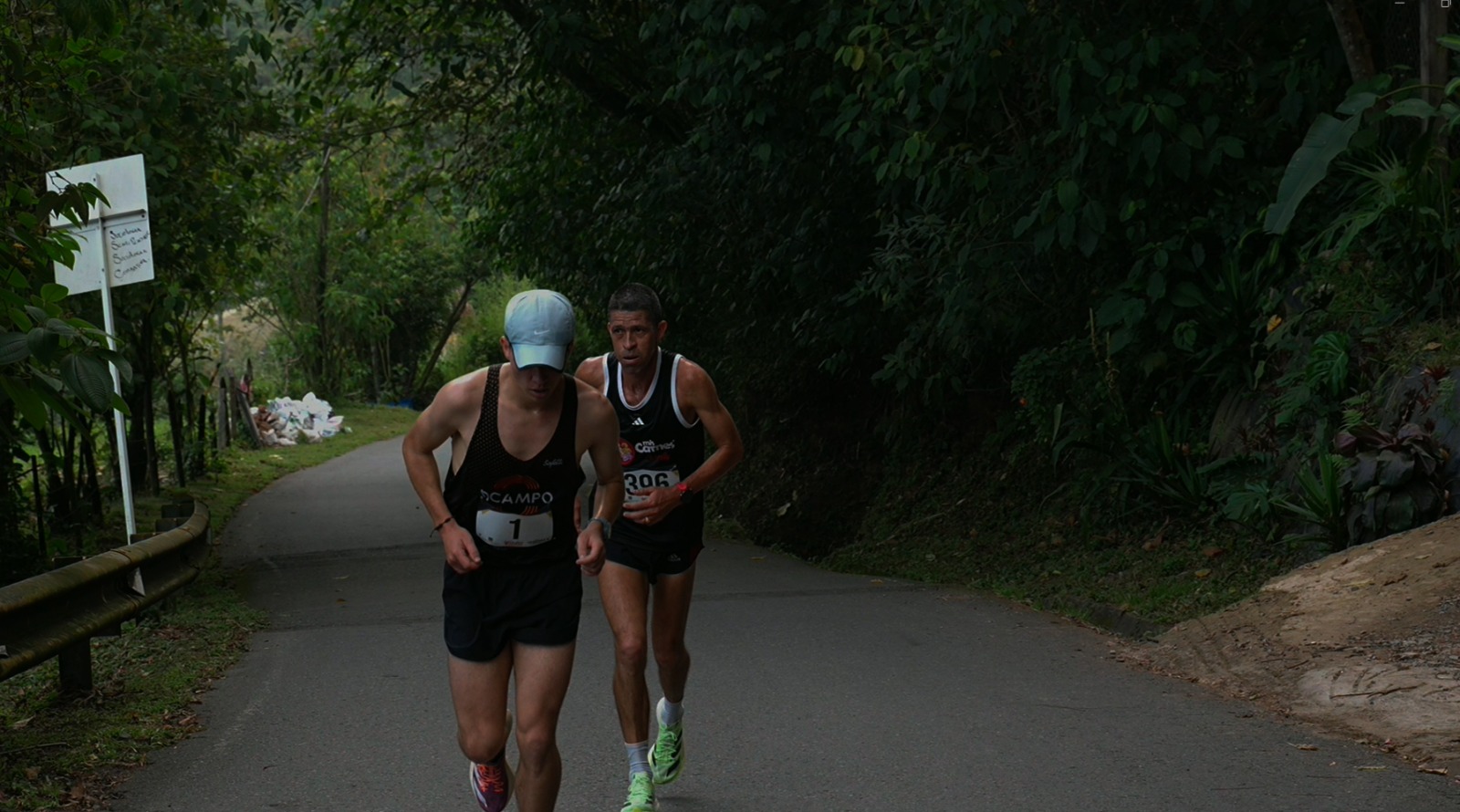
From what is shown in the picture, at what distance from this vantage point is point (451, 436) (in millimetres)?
5164

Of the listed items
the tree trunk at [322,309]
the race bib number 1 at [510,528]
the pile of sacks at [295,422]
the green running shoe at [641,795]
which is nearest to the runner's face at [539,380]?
the race bib number 1 at [510,528]

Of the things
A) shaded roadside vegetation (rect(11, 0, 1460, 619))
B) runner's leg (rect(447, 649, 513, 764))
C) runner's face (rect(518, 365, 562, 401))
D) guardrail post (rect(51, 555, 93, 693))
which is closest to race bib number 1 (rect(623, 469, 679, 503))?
runner's leg (rect(447, 649, 513, 764))

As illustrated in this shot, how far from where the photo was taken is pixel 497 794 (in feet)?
17.1

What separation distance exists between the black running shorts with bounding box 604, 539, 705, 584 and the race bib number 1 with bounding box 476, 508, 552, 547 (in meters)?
1.28

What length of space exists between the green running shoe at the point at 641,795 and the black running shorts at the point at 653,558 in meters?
0.86

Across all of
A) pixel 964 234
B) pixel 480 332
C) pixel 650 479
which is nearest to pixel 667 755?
pixel 650 479

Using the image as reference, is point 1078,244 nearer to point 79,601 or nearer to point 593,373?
point 593,373

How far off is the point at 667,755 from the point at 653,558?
77 cm

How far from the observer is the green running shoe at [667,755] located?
6325mm

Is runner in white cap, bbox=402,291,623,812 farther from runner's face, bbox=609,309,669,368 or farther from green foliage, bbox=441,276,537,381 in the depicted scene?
green foliage, bbox=441,276,537,381

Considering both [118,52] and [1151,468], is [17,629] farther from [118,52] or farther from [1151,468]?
[1151,468]

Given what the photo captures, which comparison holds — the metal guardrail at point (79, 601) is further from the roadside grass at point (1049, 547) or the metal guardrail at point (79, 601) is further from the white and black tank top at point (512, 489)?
the roadside grass at point (1049, 547)

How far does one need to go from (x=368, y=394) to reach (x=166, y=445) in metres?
20.2

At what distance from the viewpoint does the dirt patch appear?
6.97 meters
